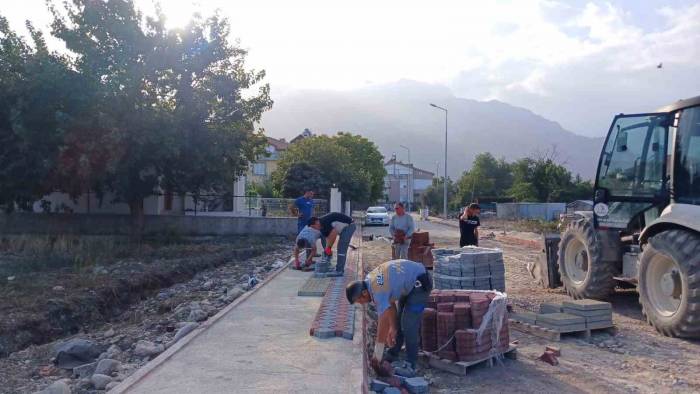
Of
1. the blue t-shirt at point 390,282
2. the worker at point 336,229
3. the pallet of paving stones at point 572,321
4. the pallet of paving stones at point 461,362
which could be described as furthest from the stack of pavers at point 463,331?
the worker at point 336,229

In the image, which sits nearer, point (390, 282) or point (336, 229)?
point (390, 282)

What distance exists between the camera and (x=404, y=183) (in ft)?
379

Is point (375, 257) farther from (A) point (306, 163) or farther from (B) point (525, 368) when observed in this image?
(A) point (306, 163)

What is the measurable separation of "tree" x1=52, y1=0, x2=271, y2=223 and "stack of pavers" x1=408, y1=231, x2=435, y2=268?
33.4 feet

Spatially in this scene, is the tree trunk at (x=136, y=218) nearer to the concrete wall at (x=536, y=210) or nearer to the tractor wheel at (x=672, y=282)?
the tractor wheel at (x=672, y=282)

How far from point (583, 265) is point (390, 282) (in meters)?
5.82

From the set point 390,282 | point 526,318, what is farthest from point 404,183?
point 390,282

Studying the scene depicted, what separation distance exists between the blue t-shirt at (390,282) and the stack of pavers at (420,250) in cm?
708

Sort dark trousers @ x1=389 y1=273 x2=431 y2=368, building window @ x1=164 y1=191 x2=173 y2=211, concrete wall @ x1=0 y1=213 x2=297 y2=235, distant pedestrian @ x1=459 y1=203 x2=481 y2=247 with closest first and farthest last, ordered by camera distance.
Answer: dark trousers @ x1=389 y1=273 x2=431 y2=368 < distant pedestrian @ x1=459 y1=203 x2=481 y2=247 < concrete wall @ x1=0 y1=213 x2=297 y2=235 < building window @ x1=164 y1=191 x2=173 y2=211

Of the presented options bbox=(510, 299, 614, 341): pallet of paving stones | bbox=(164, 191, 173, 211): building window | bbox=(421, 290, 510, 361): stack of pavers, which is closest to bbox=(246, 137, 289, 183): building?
bbox=(164, 191, 173, 211): building window

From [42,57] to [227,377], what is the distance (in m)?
18.7

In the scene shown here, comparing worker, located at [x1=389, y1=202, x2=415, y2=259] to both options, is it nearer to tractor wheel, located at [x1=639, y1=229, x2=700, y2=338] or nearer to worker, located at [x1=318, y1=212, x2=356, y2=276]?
worker, located at [x1=318, y1=212, x2=356, y2=276]

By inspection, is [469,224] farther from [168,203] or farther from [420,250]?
[168,203]

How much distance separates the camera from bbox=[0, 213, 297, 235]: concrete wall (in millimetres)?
25672
